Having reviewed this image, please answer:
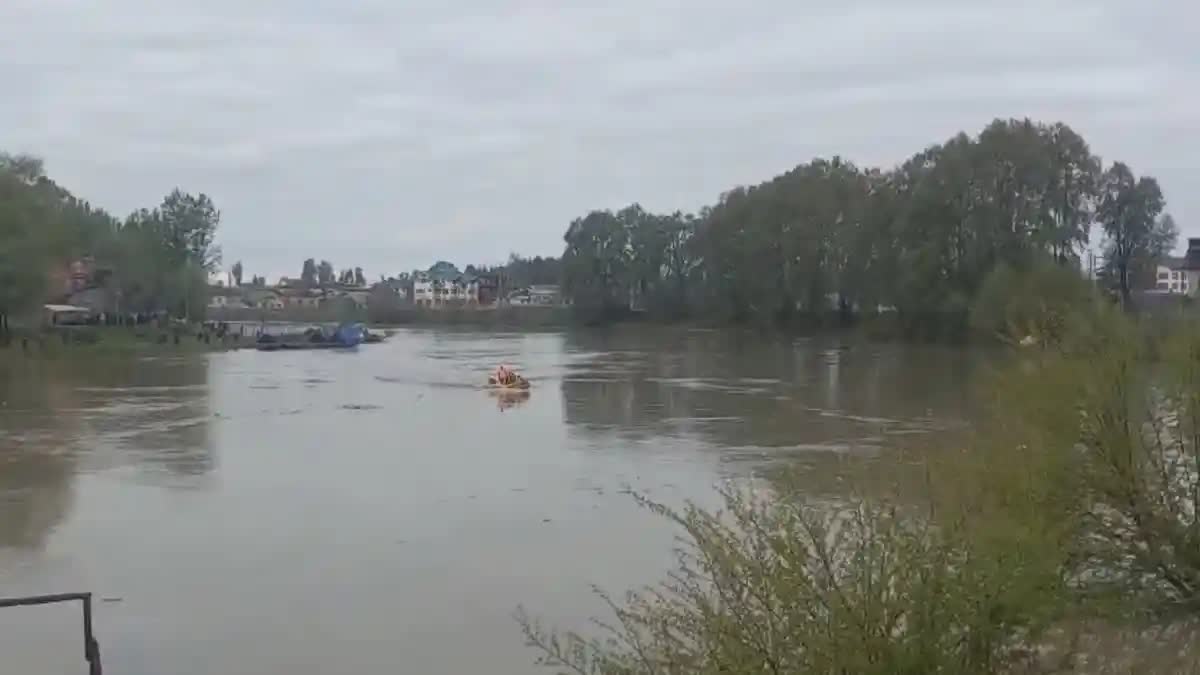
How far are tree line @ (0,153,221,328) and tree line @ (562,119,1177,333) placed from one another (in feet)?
112

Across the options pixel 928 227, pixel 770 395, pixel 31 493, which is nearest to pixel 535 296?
pixel 928 227

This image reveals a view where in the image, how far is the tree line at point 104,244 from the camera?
49312 millimetres

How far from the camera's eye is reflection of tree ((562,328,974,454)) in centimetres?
2361

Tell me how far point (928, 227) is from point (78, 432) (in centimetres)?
4481

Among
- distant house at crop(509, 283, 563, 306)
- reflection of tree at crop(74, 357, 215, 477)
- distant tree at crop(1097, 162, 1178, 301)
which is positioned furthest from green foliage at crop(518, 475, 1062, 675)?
distant house at crop(509, 283, 563, 306)

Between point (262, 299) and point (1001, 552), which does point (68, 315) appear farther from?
point (262, 299)

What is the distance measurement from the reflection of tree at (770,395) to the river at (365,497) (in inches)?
7.7

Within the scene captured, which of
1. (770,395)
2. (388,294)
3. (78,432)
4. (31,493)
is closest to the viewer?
(31,493)

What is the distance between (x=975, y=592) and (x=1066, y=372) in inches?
152

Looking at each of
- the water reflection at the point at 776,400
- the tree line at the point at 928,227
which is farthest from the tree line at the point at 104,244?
the tree line at the point at 928,227

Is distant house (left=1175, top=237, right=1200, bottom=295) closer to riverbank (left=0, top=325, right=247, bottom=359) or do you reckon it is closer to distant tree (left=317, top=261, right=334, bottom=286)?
riverbank (left=0, top=325, right=247, bottom=359)

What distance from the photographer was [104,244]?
224ft

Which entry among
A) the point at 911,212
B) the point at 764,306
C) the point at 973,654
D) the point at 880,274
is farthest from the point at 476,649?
the point at 764,306

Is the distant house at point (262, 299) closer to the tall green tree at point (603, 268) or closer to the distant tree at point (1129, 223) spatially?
the tall green tree at point (603, 268)
